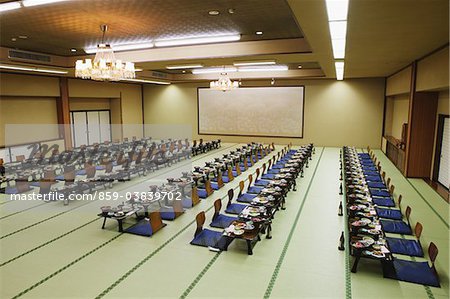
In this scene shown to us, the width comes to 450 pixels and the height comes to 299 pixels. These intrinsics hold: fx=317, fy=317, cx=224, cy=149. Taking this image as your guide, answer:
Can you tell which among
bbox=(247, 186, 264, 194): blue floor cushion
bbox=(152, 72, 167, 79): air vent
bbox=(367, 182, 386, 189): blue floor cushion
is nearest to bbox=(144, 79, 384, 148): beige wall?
bbox=(152, 72, 167, 79): air vent

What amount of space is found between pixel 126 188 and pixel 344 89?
1506 centimetres

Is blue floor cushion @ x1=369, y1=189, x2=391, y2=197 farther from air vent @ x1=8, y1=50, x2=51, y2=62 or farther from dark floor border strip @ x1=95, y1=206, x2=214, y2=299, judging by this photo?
air vent @ x1=8, y1=50, x2=51, y2=62

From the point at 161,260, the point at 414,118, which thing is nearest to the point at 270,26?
the point at 161,260

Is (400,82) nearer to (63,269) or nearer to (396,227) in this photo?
(396,227)

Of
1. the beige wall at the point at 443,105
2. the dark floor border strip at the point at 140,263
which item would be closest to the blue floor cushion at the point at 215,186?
the dark floor border strip at the point at 140,263

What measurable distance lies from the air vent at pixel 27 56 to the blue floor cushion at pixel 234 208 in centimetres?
950

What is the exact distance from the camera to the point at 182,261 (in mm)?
6176

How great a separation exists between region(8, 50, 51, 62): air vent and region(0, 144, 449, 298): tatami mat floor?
567 cm

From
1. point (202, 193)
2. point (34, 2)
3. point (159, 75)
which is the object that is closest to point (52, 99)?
point (159, 75)

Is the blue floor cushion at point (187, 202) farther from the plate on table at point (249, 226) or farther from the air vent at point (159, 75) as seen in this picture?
the air vent at point (159, 75)

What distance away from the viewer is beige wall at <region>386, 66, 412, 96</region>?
43.2 feet

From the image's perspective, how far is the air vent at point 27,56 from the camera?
37.3ft

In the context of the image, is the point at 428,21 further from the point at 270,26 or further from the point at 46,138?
the point at 46,138

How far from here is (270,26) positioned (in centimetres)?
850
